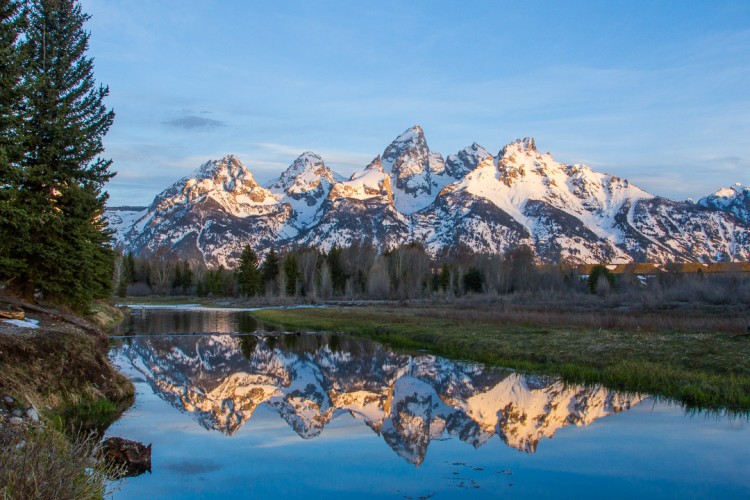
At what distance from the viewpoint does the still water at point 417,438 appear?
11547mm

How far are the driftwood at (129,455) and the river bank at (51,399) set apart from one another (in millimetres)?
729

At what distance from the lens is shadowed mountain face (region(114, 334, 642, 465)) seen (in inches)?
653

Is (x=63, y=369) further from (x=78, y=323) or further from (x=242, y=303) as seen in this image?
(x=242, y=303)

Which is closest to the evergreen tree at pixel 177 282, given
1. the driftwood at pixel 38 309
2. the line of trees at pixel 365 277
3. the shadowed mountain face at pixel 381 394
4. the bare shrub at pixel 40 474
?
the line of trees at pixel 365 277

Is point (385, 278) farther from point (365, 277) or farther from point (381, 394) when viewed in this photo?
point (381, 394)

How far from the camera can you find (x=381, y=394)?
2172 centimetres

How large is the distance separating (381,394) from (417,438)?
613 centimetres

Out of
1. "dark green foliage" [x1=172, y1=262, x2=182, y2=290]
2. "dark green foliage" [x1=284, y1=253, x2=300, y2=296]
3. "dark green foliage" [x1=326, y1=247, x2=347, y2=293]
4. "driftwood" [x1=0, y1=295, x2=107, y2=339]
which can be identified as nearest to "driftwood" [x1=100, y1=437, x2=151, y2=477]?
"driftwood" [x1=0, y1=295, x2=107, y2=339]

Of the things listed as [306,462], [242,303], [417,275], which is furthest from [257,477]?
[417,275]

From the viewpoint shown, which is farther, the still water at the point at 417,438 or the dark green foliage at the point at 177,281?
the dark green foliage at the point at 177,281

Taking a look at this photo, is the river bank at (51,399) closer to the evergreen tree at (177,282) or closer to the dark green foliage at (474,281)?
the dark green foliage at (474,281)

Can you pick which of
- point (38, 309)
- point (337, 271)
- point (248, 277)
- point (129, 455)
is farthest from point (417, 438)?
point (337, 271)

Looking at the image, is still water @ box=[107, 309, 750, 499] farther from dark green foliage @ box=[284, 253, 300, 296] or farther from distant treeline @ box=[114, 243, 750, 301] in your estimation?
dark green foliage @ box=[284, 253, 300, 296]

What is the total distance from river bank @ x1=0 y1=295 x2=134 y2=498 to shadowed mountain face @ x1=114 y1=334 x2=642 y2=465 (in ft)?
9.12
